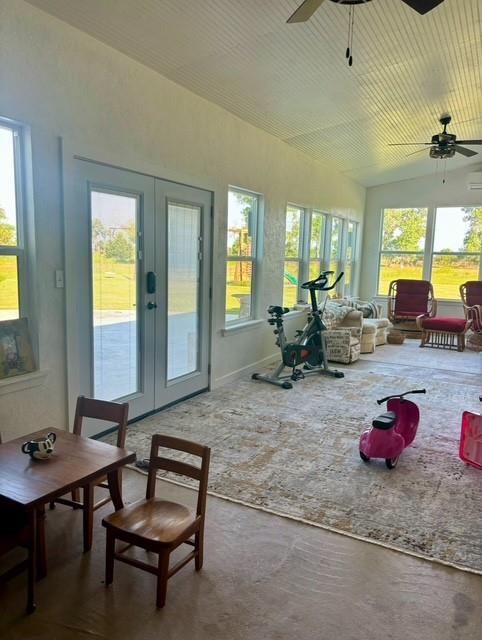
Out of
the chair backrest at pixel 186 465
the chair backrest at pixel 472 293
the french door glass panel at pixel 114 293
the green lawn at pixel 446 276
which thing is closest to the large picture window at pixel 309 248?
the green lawn at pixel 446 276

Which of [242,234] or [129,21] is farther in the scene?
[242,234]

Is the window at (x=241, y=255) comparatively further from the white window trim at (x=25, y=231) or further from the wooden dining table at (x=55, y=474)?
the wooden dining table at (x=55, y=474)

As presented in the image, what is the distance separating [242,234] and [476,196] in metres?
5.60

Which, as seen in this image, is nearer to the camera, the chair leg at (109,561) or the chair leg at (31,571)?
the chair leg at (31,571)

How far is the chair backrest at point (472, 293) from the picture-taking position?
775 cm

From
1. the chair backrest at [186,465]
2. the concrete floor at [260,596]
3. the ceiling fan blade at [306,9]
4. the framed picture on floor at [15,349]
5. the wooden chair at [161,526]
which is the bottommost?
the concrete floor at [260,596]

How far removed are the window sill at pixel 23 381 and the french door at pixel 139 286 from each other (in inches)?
12.6

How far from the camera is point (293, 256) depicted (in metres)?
6.63

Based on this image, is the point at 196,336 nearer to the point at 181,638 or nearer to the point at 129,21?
the point at 129,21

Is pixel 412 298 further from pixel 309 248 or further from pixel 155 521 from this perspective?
pixel 155 521

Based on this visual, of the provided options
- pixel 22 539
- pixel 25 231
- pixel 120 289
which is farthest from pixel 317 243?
pixel 22 539

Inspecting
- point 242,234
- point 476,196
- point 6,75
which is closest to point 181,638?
point 6,75

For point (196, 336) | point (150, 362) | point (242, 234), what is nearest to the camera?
point (150, 362)

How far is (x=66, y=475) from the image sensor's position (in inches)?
71.0
